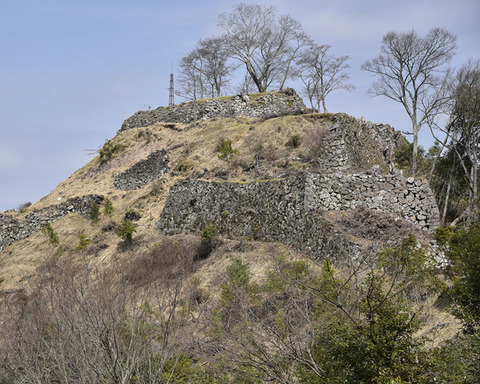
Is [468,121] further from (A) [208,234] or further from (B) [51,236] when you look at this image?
(B) [51,236]

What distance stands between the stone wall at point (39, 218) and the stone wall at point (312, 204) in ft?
45.6

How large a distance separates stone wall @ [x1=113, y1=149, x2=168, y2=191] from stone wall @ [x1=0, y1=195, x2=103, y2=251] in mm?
2463

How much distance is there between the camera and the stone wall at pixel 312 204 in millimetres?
17906

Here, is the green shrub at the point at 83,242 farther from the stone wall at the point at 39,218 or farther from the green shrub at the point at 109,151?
the green shrub at the point at 109,151

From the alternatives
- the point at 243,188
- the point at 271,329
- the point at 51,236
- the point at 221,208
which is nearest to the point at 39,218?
the point at 51,236

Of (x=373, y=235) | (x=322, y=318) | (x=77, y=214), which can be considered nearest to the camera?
(x=322, y=318)

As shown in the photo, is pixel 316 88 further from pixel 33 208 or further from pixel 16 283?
pixel 16 283

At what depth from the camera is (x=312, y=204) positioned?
60.4 feet

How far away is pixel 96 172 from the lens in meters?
37.8

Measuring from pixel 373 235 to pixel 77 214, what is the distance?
21556 mm

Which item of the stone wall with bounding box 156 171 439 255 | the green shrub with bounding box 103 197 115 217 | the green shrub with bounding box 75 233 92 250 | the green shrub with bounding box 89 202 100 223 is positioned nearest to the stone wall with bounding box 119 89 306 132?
the green shrub with bounding box 103 197 115 217

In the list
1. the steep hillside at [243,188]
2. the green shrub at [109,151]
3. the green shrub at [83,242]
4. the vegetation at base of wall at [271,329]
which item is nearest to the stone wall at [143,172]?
the steep hillside at [243,188]

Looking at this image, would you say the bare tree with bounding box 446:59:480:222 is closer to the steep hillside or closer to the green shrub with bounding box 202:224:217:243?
the steep hillside

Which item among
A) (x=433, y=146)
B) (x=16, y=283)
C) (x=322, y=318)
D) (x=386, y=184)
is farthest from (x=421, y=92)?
(x=16, y=283)
